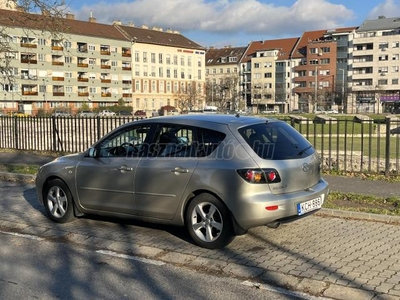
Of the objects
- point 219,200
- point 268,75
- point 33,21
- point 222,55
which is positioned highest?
point 222,55

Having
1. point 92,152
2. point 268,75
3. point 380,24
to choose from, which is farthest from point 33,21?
point 268,75

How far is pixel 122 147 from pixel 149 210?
1099 mm

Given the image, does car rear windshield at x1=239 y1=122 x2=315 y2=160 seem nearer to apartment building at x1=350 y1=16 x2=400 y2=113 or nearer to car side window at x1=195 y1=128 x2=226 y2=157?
car side window at x1=195 y1=128 x2=226 y2=157

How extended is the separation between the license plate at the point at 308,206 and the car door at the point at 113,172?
226cm

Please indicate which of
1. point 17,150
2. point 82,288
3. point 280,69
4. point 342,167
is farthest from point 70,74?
point 82,288

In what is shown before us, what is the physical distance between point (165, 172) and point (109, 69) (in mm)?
91572

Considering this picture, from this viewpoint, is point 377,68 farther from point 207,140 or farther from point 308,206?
point 207,140

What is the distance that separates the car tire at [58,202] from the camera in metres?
7.31

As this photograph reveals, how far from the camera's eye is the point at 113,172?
666 centimetres

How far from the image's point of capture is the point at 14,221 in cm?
766

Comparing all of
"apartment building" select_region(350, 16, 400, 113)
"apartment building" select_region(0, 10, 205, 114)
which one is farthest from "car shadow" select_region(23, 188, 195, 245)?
"apartment building" select_region(350, 16, 400, 113)

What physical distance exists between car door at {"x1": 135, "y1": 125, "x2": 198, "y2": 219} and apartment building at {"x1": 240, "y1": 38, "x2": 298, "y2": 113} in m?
110

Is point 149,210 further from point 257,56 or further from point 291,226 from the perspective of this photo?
point 257,56

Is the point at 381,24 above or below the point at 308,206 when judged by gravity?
above
